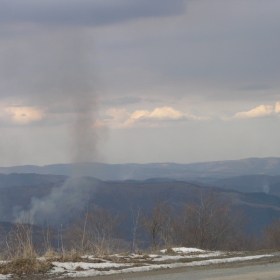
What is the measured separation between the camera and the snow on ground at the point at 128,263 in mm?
12227

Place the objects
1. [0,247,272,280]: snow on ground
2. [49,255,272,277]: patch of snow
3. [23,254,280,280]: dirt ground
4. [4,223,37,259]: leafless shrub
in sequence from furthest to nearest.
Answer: [4,223,37,259]: leafless shrub, [0,247,272,280]: snow on ground, [49,255,272,277]: patch of snow, [23,254,280,280]: dirt ground

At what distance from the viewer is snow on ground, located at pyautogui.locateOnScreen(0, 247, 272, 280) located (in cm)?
1223

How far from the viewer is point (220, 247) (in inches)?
2328

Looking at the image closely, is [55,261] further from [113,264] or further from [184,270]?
[184,270]

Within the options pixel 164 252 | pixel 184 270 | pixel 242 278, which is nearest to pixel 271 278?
pixel 242 278

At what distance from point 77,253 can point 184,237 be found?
3478 centimetres

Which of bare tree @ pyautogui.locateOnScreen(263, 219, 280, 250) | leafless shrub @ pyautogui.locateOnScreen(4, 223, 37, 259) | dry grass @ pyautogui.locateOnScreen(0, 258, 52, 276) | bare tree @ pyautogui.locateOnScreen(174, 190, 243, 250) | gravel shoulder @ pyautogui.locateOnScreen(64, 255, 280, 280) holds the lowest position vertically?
bare tree @ pyautogui.locateOnScreen(263, 219, 280, 250)

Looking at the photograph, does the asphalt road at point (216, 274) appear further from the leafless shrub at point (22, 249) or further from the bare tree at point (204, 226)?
the bare tree at point (204, 226)

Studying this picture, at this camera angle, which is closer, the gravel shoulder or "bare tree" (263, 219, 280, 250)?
the gravel shoulder

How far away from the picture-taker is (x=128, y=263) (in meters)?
13.9

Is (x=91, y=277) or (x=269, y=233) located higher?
(x=91, y=277)

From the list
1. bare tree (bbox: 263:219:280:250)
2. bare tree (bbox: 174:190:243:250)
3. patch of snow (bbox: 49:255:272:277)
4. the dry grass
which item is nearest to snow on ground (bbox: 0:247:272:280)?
patch of snow (bbox: 49:255:272:277)

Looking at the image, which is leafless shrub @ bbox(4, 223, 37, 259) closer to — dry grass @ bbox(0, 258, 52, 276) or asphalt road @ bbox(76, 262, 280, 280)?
dry grass @ bbox(0, 258, 52, 276)

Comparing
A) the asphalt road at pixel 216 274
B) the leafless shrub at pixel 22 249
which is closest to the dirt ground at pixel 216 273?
the asphalt road at pixel 216 274
